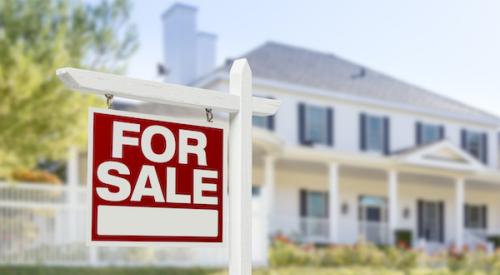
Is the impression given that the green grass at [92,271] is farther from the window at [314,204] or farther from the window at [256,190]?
the window at [314,204]

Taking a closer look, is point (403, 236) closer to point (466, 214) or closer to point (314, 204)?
point (314, 204)

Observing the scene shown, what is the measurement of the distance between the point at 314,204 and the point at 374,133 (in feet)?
9.97

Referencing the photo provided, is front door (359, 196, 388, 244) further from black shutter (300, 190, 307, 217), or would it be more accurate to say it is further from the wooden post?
the wooden post

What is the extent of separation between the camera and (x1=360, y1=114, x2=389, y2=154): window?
2297 centimetres

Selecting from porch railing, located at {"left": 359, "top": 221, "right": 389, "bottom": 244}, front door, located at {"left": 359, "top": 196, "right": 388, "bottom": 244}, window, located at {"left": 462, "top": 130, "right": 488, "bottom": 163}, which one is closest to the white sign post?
porch railing, located at {"left": 359, "top": 221, "right": 389, "bottom": 244}

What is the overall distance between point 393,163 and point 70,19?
10943mm

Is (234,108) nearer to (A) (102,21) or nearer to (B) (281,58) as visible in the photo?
(A) (102,21)

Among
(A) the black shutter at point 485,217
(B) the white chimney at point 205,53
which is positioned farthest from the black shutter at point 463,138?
(B) the white chimney at point 205,53

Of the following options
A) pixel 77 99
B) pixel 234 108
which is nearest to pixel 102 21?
pixel 77 99

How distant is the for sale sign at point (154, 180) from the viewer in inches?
116

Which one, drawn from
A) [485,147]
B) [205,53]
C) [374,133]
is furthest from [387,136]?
[205,53]

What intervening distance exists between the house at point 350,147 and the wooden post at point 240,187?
14703mm

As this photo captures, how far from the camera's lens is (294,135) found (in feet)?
69.8

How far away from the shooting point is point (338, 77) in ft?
78.4
